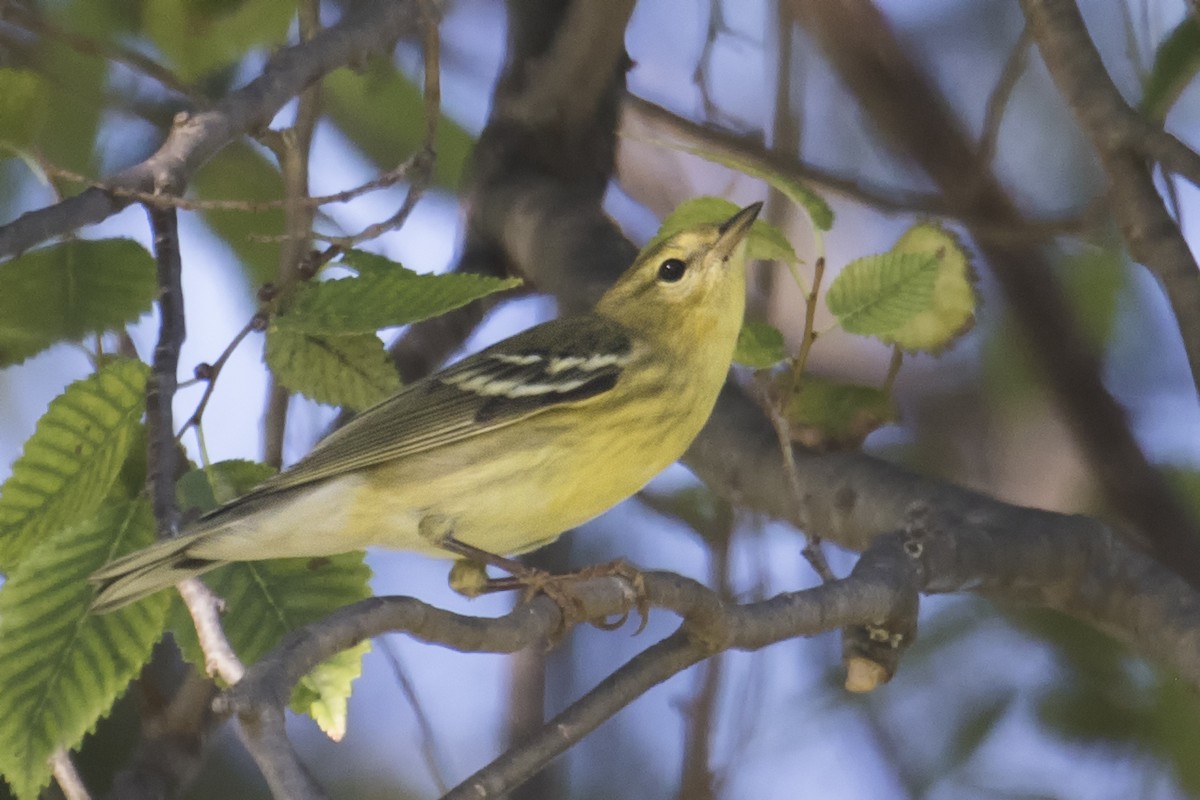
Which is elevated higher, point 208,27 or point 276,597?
point 208,27

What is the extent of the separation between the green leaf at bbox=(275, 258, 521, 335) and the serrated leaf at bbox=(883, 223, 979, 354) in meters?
0.83

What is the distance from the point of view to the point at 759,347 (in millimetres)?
2328

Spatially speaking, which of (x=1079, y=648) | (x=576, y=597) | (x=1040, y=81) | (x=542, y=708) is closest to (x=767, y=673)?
(x=542, y=708)

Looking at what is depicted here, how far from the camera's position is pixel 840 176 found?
3547 mm

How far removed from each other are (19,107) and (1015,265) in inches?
93.7

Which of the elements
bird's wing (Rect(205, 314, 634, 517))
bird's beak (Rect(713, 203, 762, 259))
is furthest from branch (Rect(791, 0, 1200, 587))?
bird's wing (Rect(205, 314, 634, 517))

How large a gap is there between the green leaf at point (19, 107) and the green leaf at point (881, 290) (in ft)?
4.42

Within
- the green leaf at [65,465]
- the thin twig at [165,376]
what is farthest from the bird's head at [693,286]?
the green leaf at [65,465]

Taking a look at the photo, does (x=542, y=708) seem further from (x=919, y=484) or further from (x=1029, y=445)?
(x=1029, y=445)

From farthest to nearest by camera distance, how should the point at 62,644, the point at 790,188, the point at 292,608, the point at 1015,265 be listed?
the point at 1015,265 → the point at 790,188 → the point at 292,608 → the point at 62,644

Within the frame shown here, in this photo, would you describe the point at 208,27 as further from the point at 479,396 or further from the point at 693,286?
the point at 693,286

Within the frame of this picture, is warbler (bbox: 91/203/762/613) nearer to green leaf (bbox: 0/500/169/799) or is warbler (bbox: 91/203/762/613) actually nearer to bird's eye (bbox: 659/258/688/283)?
bird's eye (bbox: 659/258/688/283)

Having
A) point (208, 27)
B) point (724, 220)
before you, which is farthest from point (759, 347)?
point (208, 27)

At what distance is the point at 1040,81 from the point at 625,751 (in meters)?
2.50
